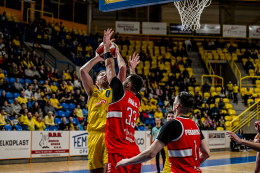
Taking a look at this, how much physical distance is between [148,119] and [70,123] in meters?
4.65

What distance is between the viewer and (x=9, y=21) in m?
20.1

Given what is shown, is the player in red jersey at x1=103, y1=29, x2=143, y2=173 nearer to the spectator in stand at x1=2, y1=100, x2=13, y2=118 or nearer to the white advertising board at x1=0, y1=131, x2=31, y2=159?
the white advertising board at x1=0, y1=131, x2=31, y2=159

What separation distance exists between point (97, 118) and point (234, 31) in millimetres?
25736

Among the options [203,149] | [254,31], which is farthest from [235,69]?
[203,149]

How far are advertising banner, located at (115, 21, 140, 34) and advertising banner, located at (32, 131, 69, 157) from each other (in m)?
15.3

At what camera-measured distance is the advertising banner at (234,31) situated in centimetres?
2786

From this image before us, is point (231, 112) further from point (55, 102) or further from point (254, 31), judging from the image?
point (55, 102)

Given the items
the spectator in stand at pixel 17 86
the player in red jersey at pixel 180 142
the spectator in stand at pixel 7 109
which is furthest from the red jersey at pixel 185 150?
the spectator in stand at pixel 17 86

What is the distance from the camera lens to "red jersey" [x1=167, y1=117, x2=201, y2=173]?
10.3ft

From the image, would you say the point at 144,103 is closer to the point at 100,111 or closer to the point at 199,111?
the point at 199,111

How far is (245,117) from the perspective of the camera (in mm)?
21016

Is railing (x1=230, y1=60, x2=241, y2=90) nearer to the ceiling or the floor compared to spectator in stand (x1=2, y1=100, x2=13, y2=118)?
nearer to the ceiling

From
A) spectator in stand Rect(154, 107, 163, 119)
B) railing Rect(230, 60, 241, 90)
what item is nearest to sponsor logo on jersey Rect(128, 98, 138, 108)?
spectator in stand Rect(154, 107, 163, 119)

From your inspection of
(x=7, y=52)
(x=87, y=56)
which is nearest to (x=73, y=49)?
(x=87, y=56)
